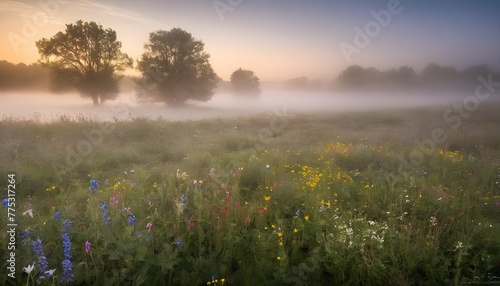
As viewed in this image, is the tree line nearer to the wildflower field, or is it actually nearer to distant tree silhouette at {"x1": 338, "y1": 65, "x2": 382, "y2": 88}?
distant tree silhouette at {"x1": 338, "y1": 65, "x2": 382, "y2": 88}

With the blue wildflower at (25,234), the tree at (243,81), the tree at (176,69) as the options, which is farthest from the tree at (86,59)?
the tree at (243,81)

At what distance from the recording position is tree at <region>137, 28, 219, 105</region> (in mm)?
34406

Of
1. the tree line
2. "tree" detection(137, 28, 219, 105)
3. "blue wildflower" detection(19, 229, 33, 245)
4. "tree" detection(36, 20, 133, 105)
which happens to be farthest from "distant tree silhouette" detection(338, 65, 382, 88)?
"blue wildflower" detection(19, 229, 33, 245)

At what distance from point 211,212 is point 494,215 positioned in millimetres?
5322

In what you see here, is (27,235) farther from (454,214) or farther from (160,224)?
(454,214)

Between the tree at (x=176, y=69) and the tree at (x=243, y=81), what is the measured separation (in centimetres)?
2771

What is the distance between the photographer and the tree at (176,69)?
34406mm

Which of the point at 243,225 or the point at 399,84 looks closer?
the point at 243,225

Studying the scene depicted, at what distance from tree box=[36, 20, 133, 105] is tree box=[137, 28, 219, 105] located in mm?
3529

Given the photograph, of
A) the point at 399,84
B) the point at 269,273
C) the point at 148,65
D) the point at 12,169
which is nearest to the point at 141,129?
the point at 12,169

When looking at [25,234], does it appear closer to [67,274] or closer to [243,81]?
[67,274]

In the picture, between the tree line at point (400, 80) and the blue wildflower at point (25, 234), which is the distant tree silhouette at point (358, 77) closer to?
the tree line at point (400, 80)

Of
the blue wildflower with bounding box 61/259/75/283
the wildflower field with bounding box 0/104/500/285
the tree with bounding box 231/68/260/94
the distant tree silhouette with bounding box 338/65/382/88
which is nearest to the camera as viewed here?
the blue wildflower with bounding box 61/259/75/283

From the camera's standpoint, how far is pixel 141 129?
1416cm
